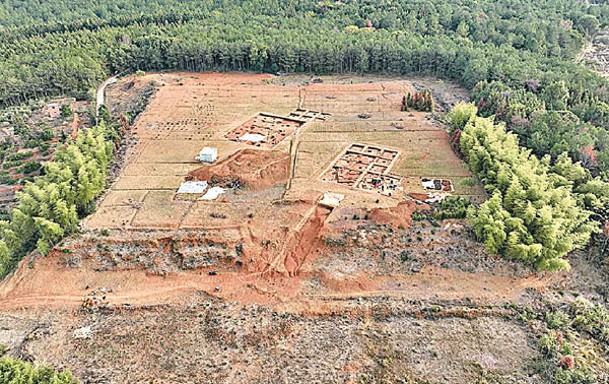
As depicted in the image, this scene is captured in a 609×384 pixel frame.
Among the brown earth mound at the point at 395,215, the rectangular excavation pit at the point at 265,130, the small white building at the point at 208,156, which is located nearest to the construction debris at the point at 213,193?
the small white building at the point at 208,156

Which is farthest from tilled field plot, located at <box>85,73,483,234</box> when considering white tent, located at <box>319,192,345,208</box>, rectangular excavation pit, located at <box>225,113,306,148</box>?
white tent, located at <box>319,192,345,208</box>

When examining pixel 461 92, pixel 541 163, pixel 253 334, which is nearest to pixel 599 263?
pixel 541 163

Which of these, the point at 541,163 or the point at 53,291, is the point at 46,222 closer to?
the point at 53,291

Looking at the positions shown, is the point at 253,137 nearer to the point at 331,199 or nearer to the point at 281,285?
the point at 331,199

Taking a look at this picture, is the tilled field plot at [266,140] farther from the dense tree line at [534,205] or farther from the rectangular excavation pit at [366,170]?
the dense tree line at [534,205]

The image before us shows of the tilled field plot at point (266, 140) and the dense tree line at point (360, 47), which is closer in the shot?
the tilled field plot at point (266, 140)

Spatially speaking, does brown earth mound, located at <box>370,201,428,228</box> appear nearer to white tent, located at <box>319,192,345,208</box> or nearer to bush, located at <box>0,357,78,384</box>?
white tent, located at <box>319,192,345,208</box>
